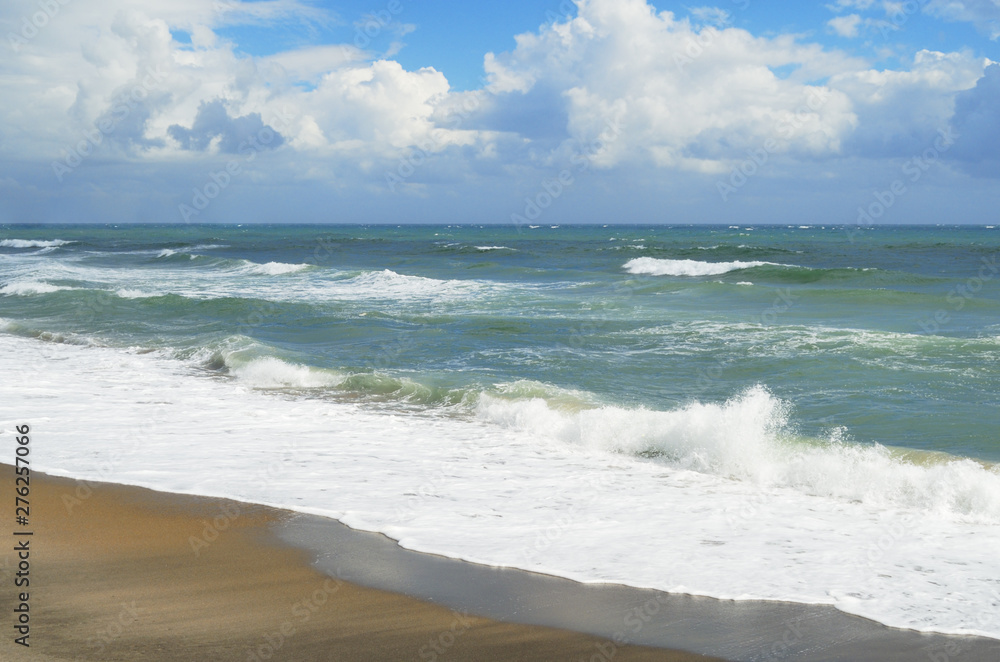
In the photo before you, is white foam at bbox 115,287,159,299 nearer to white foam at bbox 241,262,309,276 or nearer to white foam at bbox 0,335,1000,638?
white foam at bbox 241,262,309,276

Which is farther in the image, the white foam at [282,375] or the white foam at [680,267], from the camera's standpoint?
the white foam at [680,267]

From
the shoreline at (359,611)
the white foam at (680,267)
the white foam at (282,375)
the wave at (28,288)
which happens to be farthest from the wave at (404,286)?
the shoreline at (359,611)

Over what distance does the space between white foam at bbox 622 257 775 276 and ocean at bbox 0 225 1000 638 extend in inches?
549

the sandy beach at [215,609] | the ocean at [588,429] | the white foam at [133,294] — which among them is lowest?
the sandy beach at [215,609]

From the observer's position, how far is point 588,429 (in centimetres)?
881

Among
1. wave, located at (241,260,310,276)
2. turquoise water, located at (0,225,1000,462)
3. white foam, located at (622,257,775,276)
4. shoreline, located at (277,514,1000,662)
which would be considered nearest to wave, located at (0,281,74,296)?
turquoise water, located at (0,225,1000,462)

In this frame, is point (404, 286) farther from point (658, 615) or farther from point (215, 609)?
point (658, 615)

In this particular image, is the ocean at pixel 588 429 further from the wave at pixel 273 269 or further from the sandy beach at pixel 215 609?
the wave at pixel 273 269

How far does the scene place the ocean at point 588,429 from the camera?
18.2 ft

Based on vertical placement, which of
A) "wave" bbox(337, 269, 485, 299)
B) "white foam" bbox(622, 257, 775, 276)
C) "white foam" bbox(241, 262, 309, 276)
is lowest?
"wave" bbox(337, 269, 485, 299)

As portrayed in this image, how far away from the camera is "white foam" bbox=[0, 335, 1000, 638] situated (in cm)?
518

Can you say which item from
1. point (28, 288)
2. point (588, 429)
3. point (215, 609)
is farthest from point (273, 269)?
point (215, 609)

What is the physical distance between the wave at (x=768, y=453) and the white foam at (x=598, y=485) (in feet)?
0.06

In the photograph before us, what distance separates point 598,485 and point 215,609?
12.2 feet
